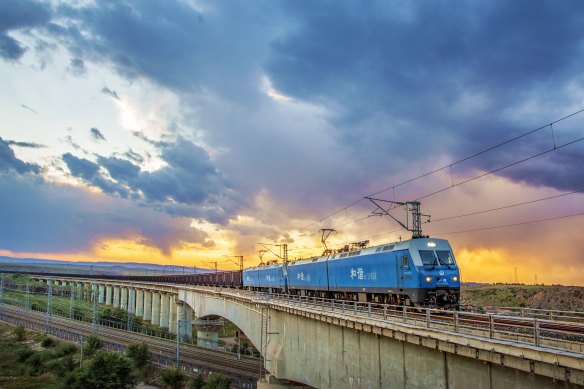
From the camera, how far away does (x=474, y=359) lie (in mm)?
17031

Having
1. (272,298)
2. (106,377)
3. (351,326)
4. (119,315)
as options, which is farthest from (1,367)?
(351,326)

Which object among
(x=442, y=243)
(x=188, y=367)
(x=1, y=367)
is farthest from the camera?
(x=1, y=367)

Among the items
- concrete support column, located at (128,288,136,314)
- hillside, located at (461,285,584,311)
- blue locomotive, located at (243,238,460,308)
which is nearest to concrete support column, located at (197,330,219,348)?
hillside, located at (461,285,584,311)

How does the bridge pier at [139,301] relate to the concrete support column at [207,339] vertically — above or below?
above

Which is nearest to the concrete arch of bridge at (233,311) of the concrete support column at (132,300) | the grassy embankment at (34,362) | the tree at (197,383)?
the tree at (197,383)

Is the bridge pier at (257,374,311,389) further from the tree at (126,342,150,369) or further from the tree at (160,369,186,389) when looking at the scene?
the tree at (126,342,150,369)

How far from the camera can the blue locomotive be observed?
27.4 meters

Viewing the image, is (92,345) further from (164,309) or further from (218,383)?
(164,309)

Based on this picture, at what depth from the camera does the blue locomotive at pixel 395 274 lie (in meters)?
27.4

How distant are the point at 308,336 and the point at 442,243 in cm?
1216

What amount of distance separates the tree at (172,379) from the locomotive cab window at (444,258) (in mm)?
42174

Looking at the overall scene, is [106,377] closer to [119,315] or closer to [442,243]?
[442,243]

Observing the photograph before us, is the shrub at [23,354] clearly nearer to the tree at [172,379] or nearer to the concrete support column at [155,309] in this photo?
the tree at [172,379]

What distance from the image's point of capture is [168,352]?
7588 cm
